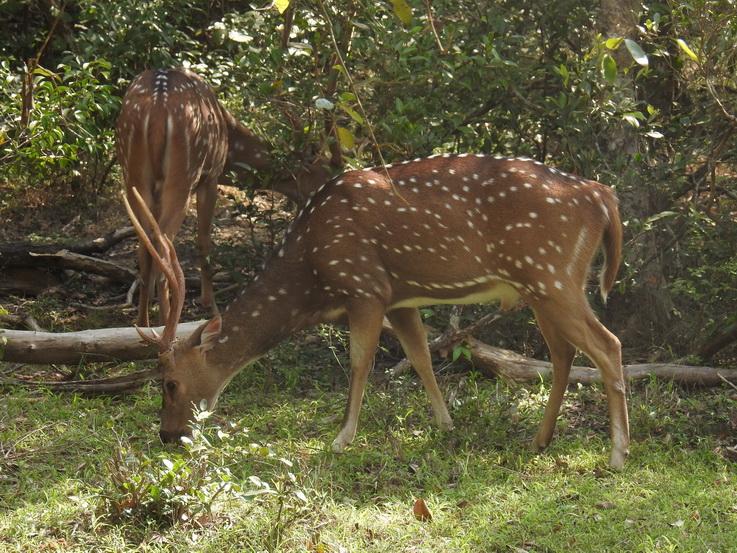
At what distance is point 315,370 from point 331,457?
1.77 metres

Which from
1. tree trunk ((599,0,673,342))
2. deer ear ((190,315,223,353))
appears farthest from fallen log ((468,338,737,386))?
deer ear ((190,315,223,353))

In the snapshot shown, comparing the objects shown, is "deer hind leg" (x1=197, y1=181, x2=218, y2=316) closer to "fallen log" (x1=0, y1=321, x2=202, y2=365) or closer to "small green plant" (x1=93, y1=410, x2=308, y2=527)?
"fallen log" (x1=0, y1=321, x2=202, y2=365)

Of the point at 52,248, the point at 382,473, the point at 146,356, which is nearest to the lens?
the point at 382,473

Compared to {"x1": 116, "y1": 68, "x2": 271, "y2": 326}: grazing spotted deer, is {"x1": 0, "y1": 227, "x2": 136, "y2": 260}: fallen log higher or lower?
lower

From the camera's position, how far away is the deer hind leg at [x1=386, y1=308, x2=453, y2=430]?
19.8 ft

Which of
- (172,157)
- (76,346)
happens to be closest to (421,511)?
(76,346)

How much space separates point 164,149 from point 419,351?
283 centimetres

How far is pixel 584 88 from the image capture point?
6520mm

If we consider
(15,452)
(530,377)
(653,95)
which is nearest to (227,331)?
(15,452)

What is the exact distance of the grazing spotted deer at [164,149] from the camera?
24.4 ft

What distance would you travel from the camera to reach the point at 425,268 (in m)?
5.61

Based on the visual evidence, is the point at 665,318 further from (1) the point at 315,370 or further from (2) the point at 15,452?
(2) the point at 15,452

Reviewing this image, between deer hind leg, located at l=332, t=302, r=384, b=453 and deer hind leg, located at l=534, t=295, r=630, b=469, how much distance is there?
1.02 m

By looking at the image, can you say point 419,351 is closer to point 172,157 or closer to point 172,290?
point 172,290
